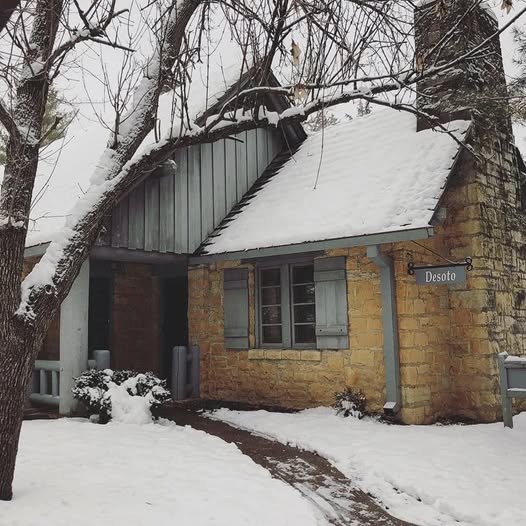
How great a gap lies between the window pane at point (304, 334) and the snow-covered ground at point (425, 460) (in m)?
1.10

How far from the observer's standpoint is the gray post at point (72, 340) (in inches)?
309

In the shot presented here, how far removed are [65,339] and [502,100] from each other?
22.0ft

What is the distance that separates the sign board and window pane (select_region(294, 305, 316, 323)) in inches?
75.8

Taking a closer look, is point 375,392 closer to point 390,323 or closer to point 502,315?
point 390,323

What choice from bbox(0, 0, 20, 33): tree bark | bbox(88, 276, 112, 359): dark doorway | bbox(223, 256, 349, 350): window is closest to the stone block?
bbox(223, 256, 349, 350): window

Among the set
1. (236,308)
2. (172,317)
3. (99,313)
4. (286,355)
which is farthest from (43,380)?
(286,355)

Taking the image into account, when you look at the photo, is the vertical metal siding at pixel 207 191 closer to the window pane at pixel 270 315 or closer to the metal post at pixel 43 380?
the window pane at pixel 270 315

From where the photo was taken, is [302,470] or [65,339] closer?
[302,470]

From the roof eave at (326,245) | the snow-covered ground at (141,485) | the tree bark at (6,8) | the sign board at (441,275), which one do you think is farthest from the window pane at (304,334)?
the tree bark at (6,8)

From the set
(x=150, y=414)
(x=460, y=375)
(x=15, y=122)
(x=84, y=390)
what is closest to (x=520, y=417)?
(x=460, y=375)

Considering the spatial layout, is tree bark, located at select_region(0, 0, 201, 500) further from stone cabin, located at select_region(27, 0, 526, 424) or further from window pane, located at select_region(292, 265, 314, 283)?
window pane, located at select_region(292, 265, 314, 283)

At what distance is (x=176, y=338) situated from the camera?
1177 centimetres

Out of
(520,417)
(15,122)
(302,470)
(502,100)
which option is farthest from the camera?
(520,417)

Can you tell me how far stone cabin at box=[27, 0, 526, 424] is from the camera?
7633 mm
